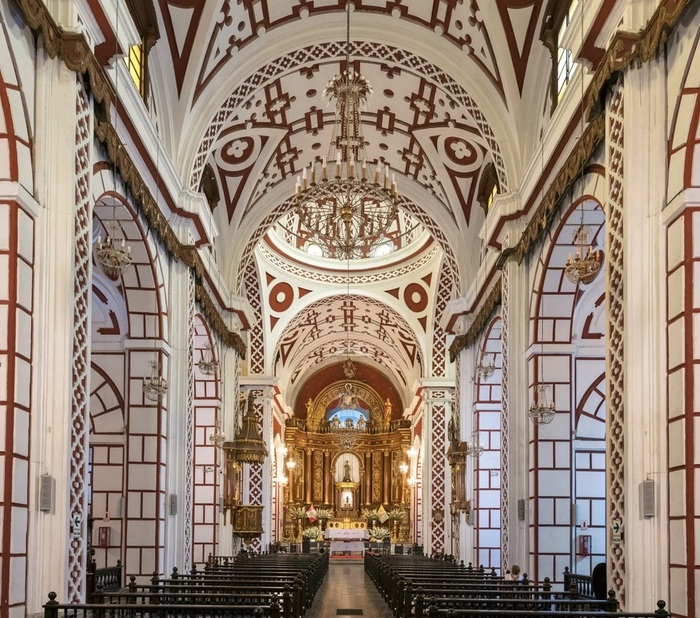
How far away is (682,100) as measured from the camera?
28.5ft

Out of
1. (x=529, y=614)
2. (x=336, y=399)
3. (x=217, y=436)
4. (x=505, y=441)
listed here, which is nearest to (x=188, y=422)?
(x=217, y=436)

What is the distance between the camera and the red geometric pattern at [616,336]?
978 centimetres

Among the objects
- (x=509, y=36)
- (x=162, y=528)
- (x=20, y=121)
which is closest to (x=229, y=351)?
(x=162, y=528)

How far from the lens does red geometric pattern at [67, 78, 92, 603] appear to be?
31.8 ft

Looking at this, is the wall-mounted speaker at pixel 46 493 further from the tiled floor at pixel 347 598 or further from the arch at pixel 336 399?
the arch at pixel 336 399

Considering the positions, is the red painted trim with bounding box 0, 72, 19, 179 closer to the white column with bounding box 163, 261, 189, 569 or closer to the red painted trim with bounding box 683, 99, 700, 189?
the red painted trim with bounding box 683, 99, 700, 189

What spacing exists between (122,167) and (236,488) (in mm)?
13181

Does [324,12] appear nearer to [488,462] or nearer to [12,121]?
[12,121]

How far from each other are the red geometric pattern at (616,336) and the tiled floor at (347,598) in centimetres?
614

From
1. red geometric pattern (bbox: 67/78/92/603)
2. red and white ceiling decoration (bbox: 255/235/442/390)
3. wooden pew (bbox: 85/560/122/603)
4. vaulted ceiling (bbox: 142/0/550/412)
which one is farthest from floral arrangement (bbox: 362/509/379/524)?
red geometric pattern (bbox: 67/78/92/603)

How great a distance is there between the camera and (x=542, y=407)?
45.4ft

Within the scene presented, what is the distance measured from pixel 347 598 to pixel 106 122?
1109cm

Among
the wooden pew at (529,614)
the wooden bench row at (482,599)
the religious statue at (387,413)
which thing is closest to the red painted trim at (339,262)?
the religious statue at (387,413)

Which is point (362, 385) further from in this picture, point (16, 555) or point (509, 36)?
point (16, 555)
